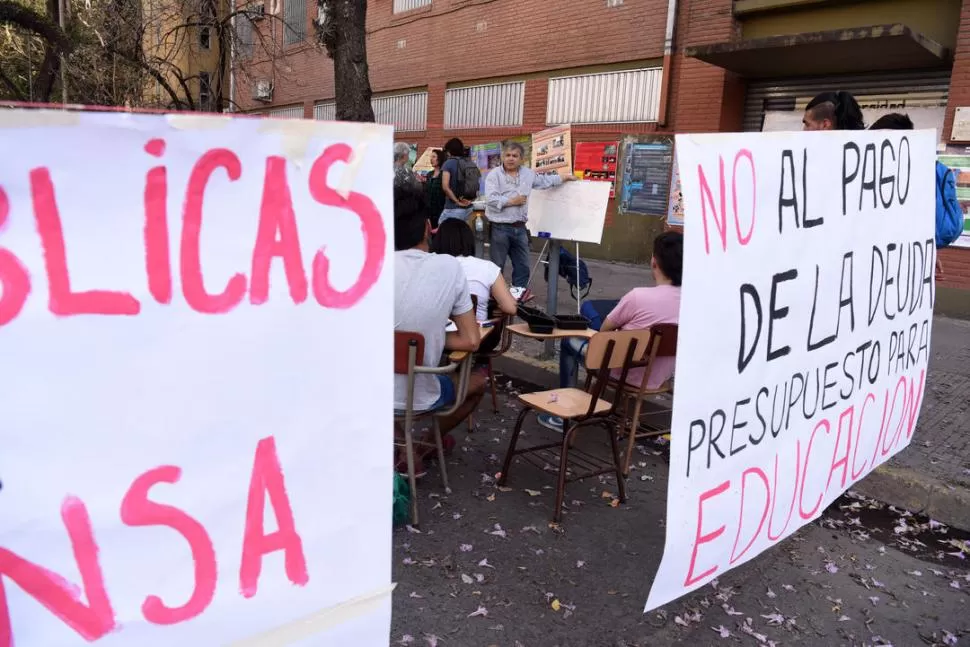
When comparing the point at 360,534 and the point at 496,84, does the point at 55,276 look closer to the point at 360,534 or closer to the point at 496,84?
the point at 360,534

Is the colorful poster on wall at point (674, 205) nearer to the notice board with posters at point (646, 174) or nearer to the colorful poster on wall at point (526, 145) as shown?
the notice board with posters at point (646, 174)

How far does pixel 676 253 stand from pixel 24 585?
10.8 feet

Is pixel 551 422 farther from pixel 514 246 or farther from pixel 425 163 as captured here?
pixel 425 163

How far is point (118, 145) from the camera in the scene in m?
1.12

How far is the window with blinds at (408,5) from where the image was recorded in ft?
50.9

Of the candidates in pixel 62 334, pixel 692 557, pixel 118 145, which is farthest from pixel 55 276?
pixel 692 557

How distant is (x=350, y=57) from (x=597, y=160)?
6.52 metres

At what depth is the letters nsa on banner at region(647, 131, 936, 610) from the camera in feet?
6.09

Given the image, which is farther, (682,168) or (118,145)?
(682,168)

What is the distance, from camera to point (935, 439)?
4301 mm

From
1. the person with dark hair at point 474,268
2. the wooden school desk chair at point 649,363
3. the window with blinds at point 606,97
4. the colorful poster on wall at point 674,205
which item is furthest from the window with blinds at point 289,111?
the wooden school desk chair at point 649,363

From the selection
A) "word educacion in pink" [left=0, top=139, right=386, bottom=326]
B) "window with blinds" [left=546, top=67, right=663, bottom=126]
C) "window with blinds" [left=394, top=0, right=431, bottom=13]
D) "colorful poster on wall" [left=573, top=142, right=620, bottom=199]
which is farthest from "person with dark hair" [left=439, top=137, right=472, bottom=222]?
"window with blinds" [left=394, top=0, right=431, bottom=13]

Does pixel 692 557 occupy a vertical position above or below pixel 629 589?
above

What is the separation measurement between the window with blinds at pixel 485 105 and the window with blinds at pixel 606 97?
0.88 metres
